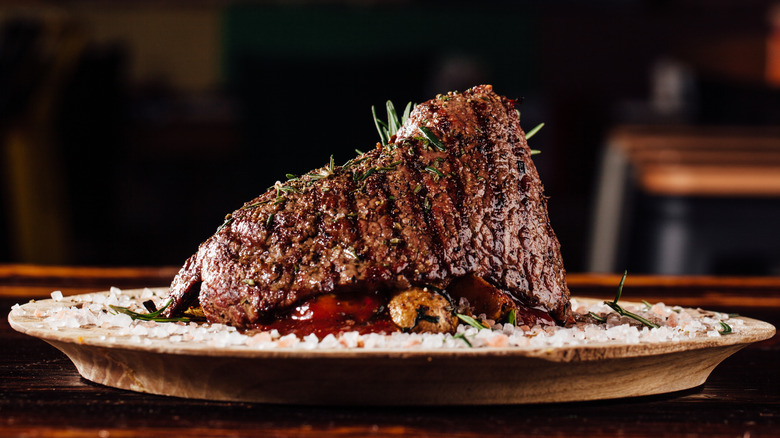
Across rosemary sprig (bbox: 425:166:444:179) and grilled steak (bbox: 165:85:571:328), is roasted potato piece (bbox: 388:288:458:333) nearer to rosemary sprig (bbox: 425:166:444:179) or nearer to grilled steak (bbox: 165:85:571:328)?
grilled steak (bbox: 165:85:571:328)

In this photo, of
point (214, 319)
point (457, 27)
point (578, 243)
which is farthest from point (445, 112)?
point (457, 27)

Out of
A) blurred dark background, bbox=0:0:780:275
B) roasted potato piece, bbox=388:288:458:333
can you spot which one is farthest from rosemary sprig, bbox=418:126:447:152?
blurred dark background, bbox=0:0:780:275

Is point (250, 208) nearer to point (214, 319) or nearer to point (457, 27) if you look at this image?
point (214, 319)

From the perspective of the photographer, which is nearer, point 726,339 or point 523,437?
point 523,437

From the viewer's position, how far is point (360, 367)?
837 mm

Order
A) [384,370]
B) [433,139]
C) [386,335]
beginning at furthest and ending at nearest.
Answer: [433,139] < [386,335] < [384,370]

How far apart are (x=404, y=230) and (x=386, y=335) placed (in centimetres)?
12

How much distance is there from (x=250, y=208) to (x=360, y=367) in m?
0.31

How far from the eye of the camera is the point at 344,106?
4.14 meters

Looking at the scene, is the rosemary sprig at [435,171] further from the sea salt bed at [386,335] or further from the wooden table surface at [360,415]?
the wooden table surface at [360,415]

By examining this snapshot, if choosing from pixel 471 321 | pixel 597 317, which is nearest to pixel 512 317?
pixel 471 321

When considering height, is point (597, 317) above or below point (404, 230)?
below

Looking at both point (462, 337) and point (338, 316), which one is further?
point (338, 316)

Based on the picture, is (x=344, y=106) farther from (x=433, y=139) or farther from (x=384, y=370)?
(x=384, y=370)
